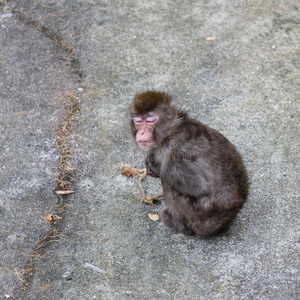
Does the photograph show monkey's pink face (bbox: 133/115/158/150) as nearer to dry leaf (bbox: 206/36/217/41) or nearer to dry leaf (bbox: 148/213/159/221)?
dry leaf (bbox: 148/213/159/221)

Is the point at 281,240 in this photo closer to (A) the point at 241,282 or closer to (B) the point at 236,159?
(A) the point at 241,282

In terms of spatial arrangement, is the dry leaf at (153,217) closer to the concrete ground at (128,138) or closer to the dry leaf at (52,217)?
the concrete ground at (128,138)

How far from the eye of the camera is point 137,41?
18.7 ft

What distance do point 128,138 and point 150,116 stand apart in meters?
1.20

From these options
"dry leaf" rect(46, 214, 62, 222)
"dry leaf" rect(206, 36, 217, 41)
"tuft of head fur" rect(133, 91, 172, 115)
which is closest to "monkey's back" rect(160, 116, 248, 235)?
"tuft of head fur" rect(133, 91, 172, 115)

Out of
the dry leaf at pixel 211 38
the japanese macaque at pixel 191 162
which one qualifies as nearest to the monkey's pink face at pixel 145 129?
the japanese macaque at pixel 191 162

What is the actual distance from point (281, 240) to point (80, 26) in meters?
3.80

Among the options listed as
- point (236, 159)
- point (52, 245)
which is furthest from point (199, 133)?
point (52, 245)

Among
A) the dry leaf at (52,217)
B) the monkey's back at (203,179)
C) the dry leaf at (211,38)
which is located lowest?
the dry leaf at (52,217)

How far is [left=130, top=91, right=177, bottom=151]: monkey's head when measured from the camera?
11.4 feet

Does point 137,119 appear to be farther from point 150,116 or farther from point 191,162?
point 191,162

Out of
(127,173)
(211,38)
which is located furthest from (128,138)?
(211,38)

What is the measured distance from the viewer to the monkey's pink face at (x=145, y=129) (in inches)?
138

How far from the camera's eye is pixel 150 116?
3510 millimetres
